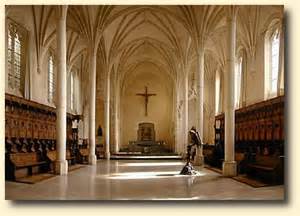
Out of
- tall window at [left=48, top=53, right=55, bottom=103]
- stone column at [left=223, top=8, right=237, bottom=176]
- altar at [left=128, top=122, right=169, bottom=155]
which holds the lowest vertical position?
altar at [left=128, top=122, right=169, bottom=155]

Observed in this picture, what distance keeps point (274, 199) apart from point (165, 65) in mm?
35790

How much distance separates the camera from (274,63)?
23344 millimetres

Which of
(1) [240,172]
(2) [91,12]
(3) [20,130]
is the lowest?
(1) [240,172]

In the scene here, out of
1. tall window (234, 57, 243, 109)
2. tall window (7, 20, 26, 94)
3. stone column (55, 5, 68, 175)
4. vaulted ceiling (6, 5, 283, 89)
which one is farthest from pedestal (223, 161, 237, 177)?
tall window (234, 57, 243, 109)

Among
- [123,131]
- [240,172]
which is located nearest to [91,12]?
[240,172]

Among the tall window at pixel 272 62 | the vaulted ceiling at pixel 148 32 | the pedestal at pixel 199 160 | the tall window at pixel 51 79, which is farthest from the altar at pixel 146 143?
the pedestal at pixel 199 160

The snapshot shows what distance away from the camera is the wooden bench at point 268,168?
1174 centimetres

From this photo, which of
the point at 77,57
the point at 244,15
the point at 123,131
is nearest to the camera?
the point at 244,15

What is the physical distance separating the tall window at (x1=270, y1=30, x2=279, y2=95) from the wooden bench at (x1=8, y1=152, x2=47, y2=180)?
45.7ft

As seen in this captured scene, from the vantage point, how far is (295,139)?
7832 millimetres

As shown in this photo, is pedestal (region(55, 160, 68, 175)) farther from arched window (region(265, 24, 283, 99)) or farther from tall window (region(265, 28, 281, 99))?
tall window (region(265, 28, 281, 99))

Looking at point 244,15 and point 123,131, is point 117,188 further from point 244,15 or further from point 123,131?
point 123,131

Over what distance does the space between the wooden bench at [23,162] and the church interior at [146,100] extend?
57 millimetres

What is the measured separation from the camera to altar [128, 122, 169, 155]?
42.2 meters
